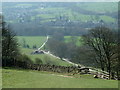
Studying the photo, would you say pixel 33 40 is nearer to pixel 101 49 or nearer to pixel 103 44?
pixel 101 49

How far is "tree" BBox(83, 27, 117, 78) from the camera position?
128 ft

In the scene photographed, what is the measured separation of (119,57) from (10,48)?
2298cm

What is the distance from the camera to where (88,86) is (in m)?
16.4

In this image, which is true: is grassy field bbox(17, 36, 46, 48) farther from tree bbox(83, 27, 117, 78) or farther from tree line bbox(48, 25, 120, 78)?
tree bbox(83, 27, 117, 78)

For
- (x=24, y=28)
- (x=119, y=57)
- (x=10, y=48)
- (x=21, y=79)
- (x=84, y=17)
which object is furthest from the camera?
(x=84, y=17)

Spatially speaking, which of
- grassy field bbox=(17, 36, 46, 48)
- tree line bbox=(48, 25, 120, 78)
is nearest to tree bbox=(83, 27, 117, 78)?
tree line bbox=(48, 25, 120, 78)

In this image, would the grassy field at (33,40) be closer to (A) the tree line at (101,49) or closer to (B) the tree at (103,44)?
(A) the tree line at (101,49)

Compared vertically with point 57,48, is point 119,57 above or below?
above

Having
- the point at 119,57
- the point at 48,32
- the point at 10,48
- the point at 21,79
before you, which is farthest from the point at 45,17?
the point at 21,79

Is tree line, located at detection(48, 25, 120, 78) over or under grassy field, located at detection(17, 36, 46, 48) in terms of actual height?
over

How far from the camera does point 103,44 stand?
133ft

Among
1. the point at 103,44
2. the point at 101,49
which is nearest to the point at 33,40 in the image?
the point at 101,49

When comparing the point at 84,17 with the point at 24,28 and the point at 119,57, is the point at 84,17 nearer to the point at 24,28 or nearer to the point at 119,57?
the point at 24,28

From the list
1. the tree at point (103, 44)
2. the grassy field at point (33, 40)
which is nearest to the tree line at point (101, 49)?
the tree at point (103, 44)
